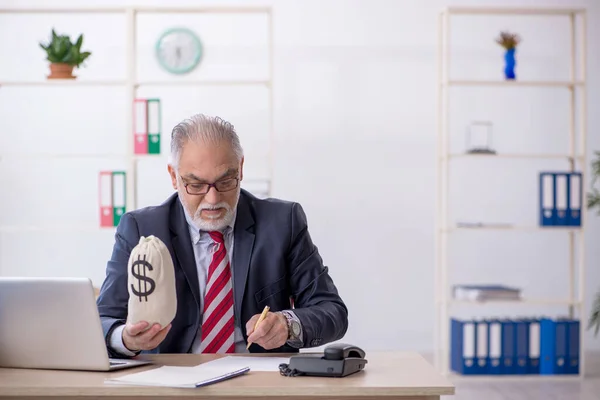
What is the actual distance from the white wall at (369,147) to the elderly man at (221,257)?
3438 millimetres

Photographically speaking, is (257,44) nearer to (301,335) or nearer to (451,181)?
(451,181)

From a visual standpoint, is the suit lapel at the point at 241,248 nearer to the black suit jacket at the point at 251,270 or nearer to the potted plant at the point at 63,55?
the black suit jacket at the point at 251,270

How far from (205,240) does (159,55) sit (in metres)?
3.59

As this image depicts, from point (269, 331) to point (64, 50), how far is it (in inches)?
137

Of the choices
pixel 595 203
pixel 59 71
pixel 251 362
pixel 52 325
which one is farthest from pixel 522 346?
pixel 52 325

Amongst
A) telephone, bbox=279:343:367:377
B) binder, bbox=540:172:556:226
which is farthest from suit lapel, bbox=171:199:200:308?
binder, bbox=540:172:556:226

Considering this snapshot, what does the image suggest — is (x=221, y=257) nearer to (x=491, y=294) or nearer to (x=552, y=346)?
(x=491, y=294)

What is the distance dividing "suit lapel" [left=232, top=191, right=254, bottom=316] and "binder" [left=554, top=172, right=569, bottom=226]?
325cm

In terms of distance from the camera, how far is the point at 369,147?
5980mm

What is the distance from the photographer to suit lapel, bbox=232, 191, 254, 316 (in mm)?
2396

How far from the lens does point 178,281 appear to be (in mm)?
2371

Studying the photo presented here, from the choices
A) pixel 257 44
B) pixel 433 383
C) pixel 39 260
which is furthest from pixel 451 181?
pixel 433 383

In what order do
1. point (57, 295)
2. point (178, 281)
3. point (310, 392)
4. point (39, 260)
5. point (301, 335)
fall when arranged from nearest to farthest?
point (310, 392), point (57, 295), point (301, 335), point (178, 281), point (39, 260)

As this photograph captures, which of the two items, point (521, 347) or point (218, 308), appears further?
point (521, 347)
